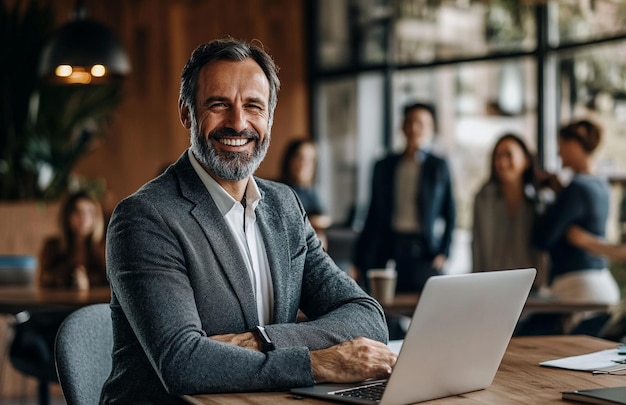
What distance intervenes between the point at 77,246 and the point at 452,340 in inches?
149

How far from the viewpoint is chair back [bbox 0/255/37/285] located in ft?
18.3

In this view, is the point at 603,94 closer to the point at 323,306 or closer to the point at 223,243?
the point at 323,306

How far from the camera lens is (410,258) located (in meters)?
5.89

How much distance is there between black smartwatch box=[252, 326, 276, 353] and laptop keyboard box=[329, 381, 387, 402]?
211 mm

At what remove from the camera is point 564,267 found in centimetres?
484

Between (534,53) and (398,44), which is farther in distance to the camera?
(398,44)

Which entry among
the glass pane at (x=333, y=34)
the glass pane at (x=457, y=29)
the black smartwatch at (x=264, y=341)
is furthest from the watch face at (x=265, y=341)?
the glass pane at (x=333, y=34)

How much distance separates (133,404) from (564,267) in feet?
10.6

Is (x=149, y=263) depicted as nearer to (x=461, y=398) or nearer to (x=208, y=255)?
(x=208, y=255)

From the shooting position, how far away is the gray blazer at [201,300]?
1.89 meters

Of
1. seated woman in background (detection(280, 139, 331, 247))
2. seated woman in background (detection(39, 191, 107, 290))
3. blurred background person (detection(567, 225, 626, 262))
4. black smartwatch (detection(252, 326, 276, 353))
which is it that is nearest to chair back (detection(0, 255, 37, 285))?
seated woman in background (detection(39, 191, 107, 290))

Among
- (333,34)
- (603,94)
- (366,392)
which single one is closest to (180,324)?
(366,392)

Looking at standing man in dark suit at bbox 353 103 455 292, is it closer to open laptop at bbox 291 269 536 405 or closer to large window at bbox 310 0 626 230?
large window at bbox 310 0 626 230

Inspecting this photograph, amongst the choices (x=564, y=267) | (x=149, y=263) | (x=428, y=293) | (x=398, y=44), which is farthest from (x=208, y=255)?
(x=398, y=44)
